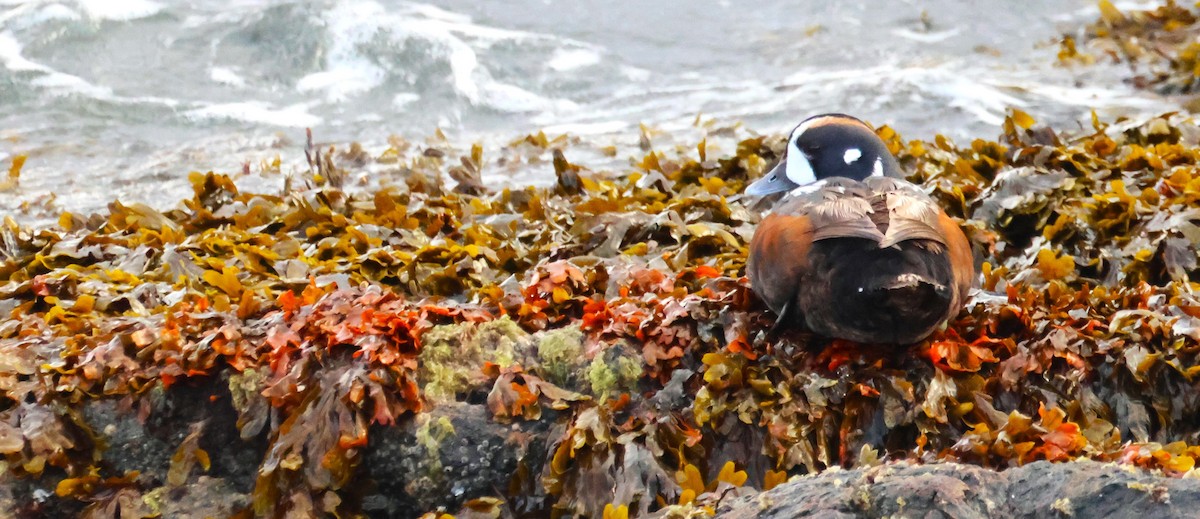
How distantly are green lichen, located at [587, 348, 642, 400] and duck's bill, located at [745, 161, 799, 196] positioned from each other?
144cm

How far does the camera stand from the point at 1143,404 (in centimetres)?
333

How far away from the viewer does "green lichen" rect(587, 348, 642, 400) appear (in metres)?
3.45

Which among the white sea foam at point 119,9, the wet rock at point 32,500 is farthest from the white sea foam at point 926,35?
the wet rock at point 32,500

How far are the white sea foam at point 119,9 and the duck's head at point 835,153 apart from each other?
25.5 ft

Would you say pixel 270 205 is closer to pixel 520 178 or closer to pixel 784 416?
pixel 520 178

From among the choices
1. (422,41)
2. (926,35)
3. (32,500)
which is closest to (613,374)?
(32,500)

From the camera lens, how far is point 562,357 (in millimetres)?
3533

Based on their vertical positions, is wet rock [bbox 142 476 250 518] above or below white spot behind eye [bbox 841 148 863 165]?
below

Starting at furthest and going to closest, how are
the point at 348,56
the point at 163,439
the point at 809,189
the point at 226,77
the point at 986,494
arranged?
1. the point at 348,56
2. the point at 226,77
3. the point at 809,189
4. the point at 163,439
5. the point at 986,494

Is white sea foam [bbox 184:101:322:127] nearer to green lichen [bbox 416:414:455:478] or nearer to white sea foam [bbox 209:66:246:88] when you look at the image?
white sea foam [bbox 209:66:246:88]

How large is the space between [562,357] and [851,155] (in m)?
1.63

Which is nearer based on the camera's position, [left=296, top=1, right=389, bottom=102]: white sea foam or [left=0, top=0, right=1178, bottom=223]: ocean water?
[left=0, top=0, right=1178, bottom=223]: ocean water

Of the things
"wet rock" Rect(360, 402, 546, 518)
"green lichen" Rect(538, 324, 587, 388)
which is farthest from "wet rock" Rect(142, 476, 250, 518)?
"green lichen" Rect(538, 324, 587, 388)

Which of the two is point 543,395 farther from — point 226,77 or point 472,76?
point 226,77
